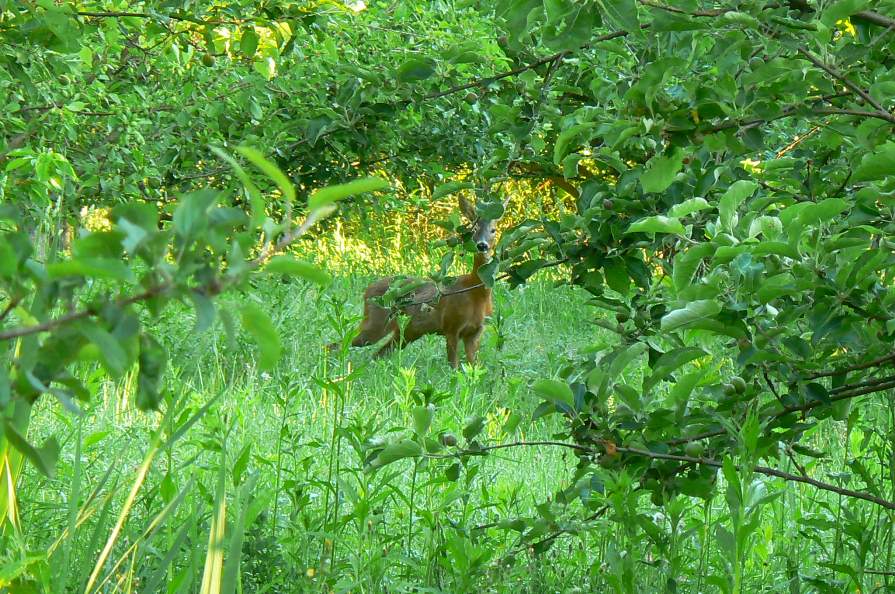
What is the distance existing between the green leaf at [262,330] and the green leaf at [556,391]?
4.17ft

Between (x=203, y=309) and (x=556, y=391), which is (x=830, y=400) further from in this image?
(x=203, y=309)

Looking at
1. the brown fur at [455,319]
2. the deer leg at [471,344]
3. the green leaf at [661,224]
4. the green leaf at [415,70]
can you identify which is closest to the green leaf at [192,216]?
the green leaf at [661,224]

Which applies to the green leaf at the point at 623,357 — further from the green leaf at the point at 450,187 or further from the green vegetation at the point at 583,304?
the green leaf at the point at 450,187

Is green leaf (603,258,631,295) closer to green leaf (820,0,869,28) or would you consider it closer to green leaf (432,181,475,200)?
green leaf (432,181,475,200)

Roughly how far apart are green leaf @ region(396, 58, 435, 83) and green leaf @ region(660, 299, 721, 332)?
1.02 metres

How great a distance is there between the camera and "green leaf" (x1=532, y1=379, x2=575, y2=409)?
79.6 inches

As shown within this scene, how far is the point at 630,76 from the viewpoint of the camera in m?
2.33

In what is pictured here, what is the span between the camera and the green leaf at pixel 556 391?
2.02m

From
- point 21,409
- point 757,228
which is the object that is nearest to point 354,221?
point 757,228

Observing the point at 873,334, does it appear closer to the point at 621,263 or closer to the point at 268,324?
the point at 621,263

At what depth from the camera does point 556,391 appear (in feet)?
6.67

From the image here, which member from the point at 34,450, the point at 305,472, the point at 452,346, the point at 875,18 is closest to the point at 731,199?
Answer: the point at 875,18

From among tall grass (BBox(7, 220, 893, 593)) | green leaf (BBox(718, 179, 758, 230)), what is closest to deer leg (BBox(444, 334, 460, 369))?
tall grass (BBox(7, 220, 893, 593))

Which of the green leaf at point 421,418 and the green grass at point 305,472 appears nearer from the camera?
the green leaf at point 421,418
